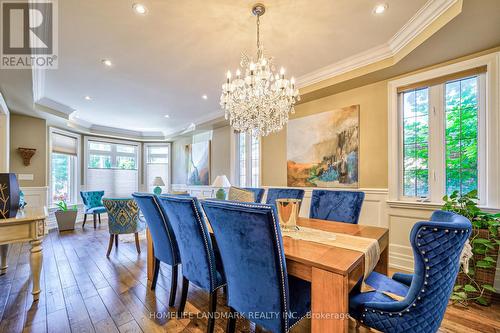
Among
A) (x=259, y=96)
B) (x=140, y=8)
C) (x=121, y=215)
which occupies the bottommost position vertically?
(x=121, y=215)

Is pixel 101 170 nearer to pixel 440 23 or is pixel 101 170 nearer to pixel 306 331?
pixel 306 331

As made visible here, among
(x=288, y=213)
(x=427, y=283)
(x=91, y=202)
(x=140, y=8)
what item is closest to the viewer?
(x=427, y=283)

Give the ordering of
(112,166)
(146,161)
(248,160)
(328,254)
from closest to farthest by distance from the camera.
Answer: (328,254), (248,160), (112,166), (146,161)

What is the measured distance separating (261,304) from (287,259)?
0.26m

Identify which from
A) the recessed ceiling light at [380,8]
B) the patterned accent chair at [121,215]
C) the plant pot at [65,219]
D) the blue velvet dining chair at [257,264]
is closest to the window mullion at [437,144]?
the recessed ceiling light at [380,8]

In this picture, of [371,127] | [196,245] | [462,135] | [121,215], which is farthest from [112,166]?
[462,135]

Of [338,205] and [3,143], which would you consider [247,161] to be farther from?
[3,143]

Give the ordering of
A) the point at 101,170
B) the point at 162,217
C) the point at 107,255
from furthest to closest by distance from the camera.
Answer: the point at 101,170
the point at 107,255
the point at 162,217

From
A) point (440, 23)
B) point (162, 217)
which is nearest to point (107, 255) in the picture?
point (162, 217)

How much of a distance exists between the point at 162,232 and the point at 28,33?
7.55 feet

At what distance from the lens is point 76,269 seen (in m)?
2.72

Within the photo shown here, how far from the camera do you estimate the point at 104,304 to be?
196cm

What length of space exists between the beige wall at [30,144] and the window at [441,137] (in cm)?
670

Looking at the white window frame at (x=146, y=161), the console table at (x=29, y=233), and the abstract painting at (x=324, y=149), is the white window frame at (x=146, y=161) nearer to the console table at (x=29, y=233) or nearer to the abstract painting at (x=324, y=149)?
the abstract painting at (x=324, y=149)
